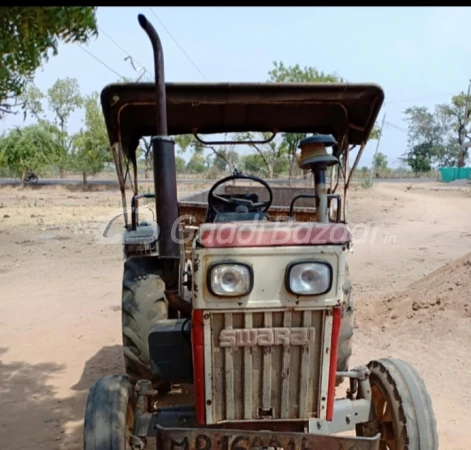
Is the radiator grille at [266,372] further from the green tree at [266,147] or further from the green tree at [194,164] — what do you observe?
the green tree at [194,164]

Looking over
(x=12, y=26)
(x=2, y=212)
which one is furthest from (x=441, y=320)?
(x=2, y=212)

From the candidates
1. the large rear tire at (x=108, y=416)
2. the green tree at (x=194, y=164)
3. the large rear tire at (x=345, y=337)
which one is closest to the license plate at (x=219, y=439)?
the large rear tire at (x=108, y=416)

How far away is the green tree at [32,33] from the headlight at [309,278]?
69.5 inches

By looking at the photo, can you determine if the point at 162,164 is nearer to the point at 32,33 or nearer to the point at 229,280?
the point at 229,280

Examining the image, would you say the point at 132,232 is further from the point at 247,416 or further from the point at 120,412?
the point at 247,416

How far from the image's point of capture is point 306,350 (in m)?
2.43

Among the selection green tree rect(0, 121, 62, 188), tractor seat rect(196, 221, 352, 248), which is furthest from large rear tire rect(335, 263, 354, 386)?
green tree rect(0, 121, 62, 188)

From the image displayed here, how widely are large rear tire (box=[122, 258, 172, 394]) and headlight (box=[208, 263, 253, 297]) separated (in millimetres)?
1465

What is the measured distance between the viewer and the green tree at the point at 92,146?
120 ft

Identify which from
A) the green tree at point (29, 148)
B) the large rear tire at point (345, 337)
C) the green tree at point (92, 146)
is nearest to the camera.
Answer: the large rear tire at point (345, 337)

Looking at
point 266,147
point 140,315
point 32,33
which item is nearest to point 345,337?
point 140,315

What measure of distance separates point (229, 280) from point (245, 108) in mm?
2504

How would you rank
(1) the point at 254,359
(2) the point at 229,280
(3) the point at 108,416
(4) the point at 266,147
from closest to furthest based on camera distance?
(2) the point at 229,280 → (1) the point at 254,359 → (3) the point at 108,416 → (4) the point at 266,147

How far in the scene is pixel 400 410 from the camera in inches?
108
